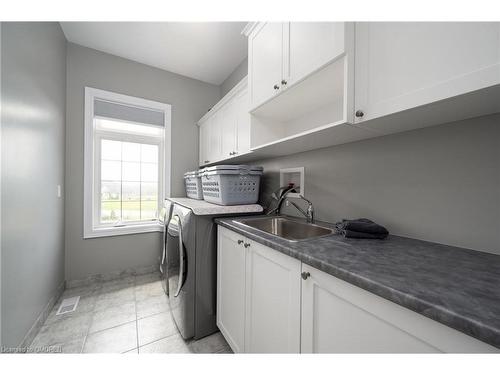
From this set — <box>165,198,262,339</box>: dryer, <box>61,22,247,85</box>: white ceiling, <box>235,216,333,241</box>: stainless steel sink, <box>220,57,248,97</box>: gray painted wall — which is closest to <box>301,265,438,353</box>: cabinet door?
<box>235,216,333,241</box>: stainless steel sink

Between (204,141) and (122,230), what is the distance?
1543mm

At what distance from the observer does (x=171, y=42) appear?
2.10 meters

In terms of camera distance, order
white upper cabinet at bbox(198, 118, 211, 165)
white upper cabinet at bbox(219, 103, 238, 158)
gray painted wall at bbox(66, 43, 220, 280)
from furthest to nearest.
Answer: white upper cabinet at bbox(198, 118, 211, 165), gray painted wall at bbox(66, 43, 220, 280), white upper cabinet at bbox(219, 103, 238, 158)

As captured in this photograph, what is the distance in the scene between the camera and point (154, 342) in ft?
4.66

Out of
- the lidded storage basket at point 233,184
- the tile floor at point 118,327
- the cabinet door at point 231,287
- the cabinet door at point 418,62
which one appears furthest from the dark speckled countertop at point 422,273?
the tile floor at point 118,327

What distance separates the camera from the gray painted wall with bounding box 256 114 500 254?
0.77 m

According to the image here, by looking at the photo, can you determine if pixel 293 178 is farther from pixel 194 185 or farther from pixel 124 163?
pixel 124 163

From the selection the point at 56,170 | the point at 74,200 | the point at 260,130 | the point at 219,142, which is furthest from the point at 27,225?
the point at 260,130

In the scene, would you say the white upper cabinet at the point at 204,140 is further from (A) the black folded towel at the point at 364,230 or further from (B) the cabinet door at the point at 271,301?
(A) the black folded towel at the point at 364,230

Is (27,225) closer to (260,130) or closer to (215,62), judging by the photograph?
(260,130)

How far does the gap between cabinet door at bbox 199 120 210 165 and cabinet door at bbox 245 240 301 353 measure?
5.79 feet

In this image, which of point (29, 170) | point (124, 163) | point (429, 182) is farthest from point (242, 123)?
point (124, 163)

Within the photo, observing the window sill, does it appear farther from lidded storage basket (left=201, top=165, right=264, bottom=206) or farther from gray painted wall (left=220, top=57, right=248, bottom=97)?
gray painted wall (left=220, top=57, right=248, bottom=97)
